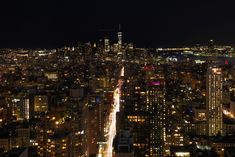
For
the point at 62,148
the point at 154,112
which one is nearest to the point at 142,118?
the point at 154,112

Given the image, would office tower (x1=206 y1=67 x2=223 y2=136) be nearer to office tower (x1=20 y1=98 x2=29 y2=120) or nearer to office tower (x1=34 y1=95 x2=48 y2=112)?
office tower (x1=34 y1=95 x2=48 y2=112)

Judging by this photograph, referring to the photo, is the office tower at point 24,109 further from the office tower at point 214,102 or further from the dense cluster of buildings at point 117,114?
the office tower at point 214,102

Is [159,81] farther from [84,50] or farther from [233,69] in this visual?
[84,50]

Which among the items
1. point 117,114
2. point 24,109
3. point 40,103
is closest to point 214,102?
point 117,114

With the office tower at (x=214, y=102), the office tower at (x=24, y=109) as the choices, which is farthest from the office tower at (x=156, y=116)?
the office tower at (x=24, y=109)

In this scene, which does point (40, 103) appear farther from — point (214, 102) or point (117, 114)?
point (214, 102)

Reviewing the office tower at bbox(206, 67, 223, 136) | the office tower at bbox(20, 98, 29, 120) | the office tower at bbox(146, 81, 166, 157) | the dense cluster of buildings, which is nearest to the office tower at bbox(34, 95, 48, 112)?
the dense cluster of buildings

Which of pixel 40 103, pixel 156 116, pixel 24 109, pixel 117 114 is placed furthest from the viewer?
pixel 40 103

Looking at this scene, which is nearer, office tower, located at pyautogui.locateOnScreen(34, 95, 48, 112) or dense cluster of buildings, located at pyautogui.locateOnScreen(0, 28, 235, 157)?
dense cluster of buildings, located at pyautogui.locateOnScreen(0, 28, 235, 157)
